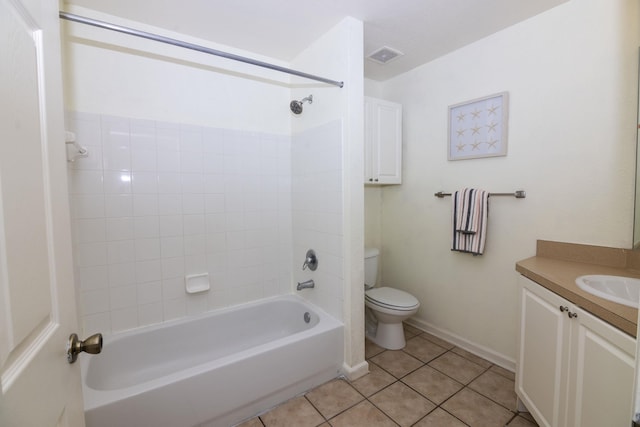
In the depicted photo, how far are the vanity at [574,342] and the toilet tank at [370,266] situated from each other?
1186 millimetres

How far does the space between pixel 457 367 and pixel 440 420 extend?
0.58 m

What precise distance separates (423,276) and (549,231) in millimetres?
1033

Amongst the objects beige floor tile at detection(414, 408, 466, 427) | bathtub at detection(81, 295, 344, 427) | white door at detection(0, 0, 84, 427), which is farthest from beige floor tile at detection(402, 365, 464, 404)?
white door at detection(0, 0, 84, 427)

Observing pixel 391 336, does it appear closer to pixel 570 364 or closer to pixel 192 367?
pixel 570 364

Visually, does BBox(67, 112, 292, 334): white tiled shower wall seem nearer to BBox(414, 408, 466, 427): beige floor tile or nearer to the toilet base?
the toilet base

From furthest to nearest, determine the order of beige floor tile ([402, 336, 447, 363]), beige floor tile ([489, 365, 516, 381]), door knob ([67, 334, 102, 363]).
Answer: beige floor tile ([402, 336, 447, 363])
beige floor tile ([489, 365, 516, 381])
door knob ([67, 334, 102, 363])

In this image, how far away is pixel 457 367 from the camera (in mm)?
2039

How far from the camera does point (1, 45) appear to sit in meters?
0.43

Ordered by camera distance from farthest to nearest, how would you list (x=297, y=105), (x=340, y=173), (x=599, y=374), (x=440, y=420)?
(x=297, y=105), (x=340, y=173), (x=440, y=420), (x=599, y=374)

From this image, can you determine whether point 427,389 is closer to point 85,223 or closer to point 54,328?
point 54,328

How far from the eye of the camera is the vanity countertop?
95 centimetres

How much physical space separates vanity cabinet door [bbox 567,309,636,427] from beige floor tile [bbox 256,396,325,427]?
46.7 inches

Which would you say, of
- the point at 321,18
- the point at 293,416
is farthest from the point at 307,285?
the point at 321,18

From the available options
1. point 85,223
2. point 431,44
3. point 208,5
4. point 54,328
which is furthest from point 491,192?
point 85,223
